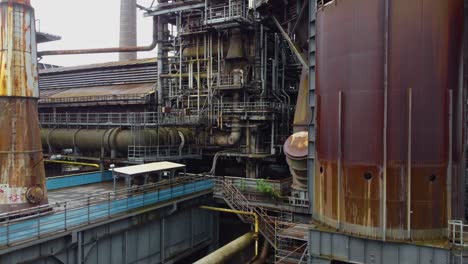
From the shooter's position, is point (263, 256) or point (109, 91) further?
point (109, 91)

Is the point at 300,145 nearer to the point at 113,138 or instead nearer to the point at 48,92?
the point at 113,138

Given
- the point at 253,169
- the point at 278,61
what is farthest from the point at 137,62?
the point at 253,169

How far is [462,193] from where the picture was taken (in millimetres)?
12641

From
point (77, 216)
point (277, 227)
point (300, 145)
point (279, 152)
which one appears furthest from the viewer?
point (279, 152)

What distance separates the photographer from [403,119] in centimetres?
1162

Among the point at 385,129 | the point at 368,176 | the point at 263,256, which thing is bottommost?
the point at 263,256

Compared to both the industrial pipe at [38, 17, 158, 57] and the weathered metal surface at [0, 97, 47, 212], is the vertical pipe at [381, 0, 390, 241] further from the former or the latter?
the industrial pipe at [38, 17, 158, 57]

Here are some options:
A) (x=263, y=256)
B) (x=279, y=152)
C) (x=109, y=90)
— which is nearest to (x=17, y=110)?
(x=263, y=256)

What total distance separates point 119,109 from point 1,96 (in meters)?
18.4

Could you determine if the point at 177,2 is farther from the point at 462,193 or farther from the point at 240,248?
the point at 462,193

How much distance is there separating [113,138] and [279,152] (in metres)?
11.6

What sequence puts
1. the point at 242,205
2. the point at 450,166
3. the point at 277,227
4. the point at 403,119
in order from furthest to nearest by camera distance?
1. the point at 242,205
2. the point at 277,227
3. the point at 450,166
4. the point at 403,119

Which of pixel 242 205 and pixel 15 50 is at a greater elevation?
pixel 15 50

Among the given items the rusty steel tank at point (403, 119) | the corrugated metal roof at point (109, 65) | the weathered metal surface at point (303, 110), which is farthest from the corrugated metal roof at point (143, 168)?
the corrugated metal roof at point (109, 65)
